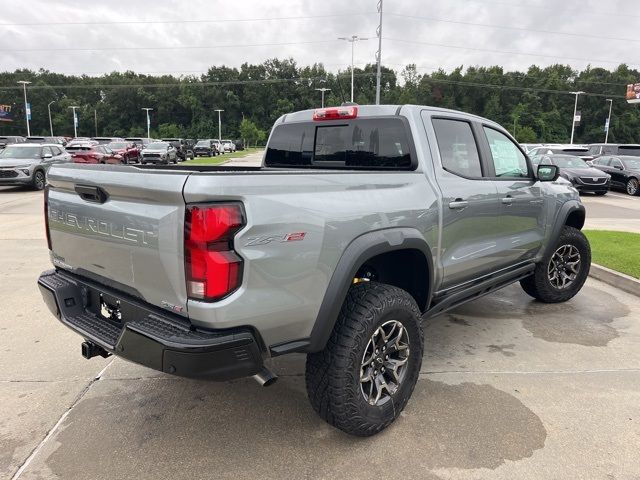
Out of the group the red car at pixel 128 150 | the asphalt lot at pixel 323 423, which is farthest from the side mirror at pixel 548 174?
the red car at pixel 128 150

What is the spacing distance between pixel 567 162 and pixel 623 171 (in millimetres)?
2371

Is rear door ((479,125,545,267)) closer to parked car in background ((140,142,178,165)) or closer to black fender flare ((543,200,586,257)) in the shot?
black fender flare ((543,200,586,257))

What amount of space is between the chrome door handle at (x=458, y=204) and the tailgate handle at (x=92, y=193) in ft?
7.26

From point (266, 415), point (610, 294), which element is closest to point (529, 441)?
point (266, 415)

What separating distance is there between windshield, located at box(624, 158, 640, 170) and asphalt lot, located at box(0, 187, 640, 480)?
55.7 feet

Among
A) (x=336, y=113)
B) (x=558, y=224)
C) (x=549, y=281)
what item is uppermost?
(x=336, y=113)

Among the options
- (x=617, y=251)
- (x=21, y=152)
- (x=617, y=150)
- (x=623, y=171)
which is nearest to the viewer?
(x=617, y=251)

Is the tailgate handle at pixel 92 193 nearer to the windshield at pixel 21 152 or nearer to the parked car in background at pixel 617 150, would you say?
the windshield at pixel 21 152

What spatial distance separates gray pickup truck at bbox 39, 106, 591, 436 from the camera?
213cm

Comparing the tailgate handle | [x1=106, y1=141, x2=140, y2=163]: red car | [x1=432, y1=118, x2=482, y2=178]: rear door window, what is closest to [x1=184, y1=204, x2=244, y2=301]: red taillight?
the tailgate handle

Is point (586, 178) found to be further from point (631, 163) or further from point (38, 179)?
point (38, 179)

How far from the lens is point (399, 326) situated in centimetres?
290

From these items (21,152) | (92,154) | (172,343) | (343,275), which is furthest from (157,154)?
(172,343)

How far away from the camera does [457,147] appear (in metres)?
3.71
